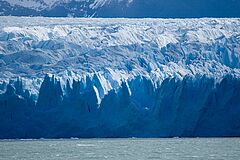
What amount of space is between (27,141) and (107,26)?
7.95 meters

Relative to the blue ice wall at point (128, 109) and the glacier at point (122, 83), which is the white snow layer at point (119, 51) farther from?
the blue ice wall at point (128, 109)

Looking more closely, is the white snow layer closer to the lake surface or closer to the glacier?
the glacier

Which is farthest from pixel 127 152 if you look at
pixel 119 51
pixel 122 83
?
pixel 119 51

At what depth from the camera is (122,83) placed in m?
35.8

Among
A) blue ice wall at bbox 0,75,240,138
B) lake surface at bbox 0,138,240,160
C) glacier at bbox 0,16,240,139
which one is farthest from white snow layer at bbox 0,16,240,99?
lake surface at bbox 0,138,240,160

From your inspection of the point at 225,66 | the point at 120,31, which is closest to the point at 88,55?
the point at 120,31

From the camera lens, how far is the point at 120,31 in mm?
41969

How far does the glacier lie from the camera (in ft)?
116

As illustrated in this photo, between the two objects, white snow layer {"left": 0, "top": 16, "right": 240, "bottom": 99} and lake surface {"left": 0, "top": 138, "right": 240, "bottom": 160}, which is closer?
lake surface {"left": 0, "top": 138, "right": 240, "bottom": 160}

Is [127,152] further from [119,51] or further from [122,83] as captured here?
[119,51]

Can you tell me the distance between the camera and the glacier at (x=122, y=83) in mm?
35281

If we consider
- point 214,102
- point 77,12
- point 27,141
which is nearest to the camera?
point 214,102

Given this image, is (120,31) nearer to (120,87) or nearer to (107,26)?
(107,26)

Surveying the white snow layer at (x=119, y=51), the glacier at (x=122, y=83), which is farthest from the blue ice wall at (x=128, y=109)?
the white snow layer at (x=119, y=51)
